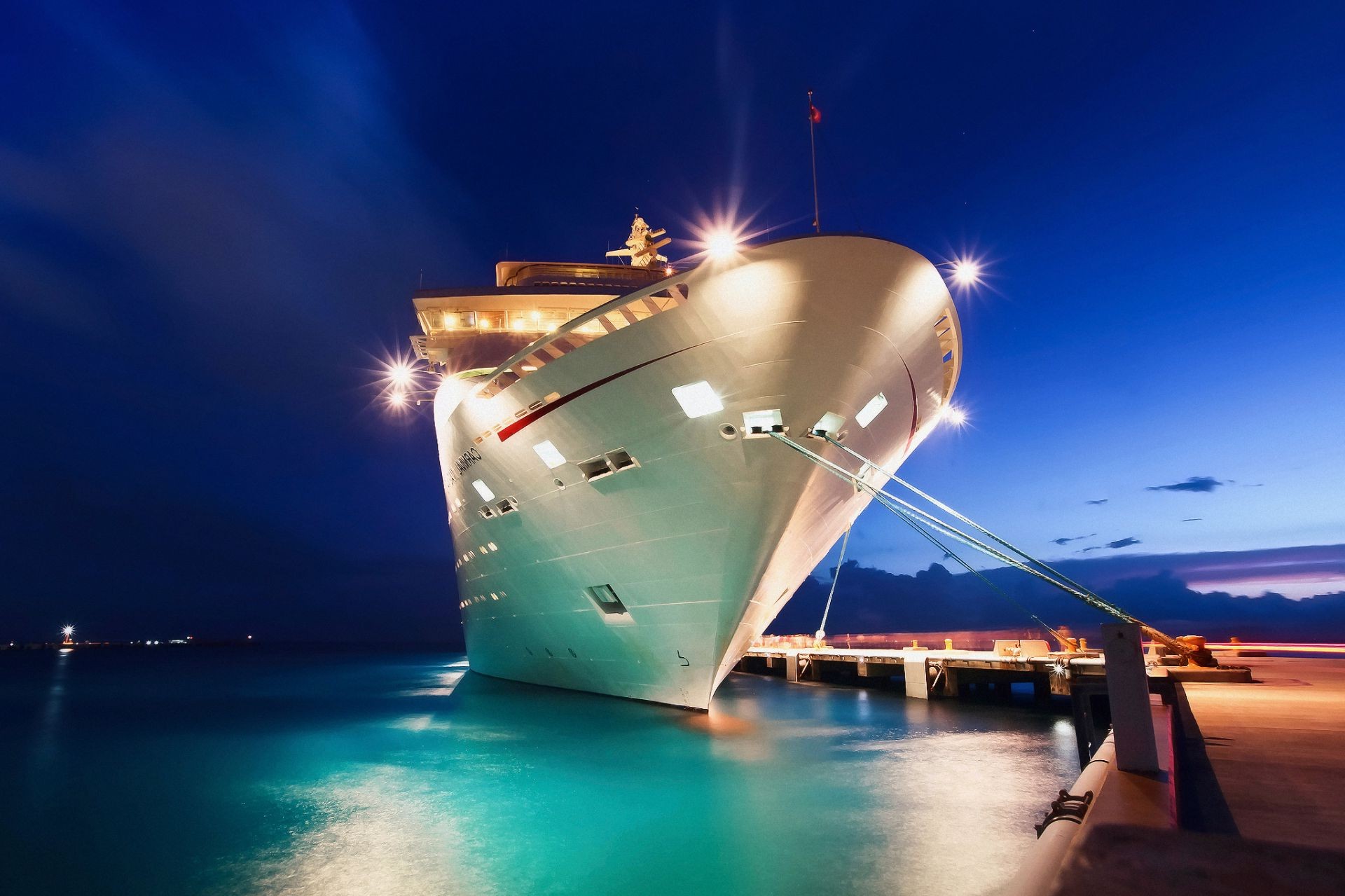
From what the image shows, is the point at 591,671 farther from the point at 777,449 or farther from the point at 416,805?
the point at 777,449

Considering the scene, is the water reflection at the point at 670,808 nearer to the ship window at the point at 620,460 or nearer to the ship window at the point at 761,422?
the ship window at the point at 620,460

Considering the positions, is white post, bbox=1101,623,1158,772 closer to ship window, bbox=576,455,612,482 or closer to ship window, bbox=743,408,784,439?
ship window, bbox=743,408,784,439

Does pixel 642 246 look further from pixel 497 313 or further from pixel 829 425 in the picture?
pixel 829 425

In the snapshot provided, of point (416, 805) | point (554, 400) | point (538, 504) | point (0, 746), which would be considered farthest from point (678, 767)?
point (0, 746)

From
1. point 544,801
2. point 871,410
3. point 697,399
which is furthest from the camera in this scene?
point 871,410

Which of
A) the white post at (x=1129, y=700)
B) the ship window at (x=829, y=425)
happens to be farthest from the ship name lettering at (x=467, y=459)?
the white post at (x=1129, y=700)

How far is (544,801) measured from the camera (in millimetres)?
8383

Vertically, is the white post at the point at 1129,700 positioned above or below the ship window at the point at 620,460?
below

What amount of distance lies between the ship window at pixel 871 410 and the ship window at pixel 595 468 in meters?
3.85

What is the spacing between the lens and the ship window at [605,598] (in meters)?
11.4

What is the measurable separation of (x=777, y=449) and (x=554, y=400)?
356 cm

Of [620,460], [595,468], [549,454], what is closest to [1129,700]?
[620,460]

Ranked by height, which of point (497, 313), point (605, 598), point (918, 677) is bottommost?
point (918, 677)

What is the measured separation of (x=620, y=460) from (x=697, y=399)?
1.81 m
